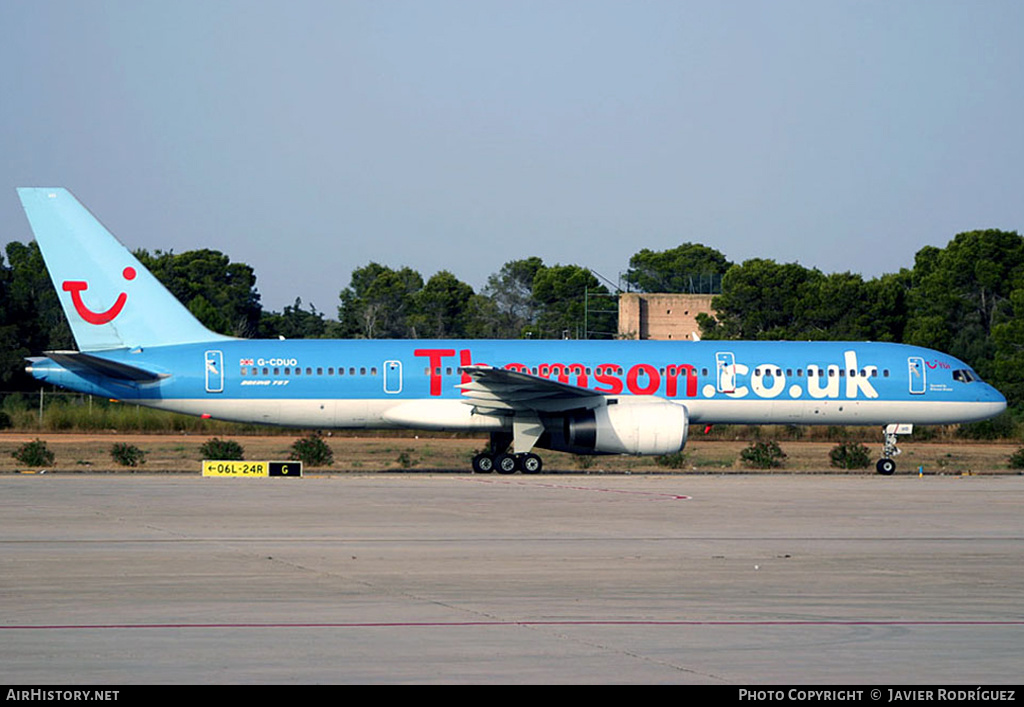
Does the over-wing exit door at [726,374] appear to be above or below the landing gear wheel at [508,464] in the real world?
above

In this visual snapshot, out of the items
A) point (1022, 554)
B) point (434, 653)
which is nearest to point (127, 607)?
point (434, 653)

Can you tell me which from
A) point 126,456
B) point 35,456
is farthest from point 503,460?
point 35,456

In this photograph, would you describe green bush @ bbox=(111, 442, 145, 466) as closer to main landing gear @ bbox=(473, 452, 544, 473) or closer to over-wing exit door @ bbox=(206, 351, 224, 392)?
over-wing exit door @ bbox=(206, 351, 224, 392)

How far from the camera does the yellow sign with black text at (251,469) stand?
94.2 feet

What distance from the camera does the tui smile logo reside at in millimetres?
29703

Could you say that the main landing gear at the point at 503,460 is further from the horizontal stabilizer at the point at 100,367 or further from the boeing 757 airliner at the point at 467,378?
the horizontal stabilizer at the point at 100,367

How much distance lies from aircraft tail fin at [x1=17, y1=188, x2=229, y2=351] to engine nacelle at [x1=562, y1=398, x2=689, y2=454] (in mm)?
9753

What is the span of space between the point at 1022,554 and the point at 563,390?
1376 cm

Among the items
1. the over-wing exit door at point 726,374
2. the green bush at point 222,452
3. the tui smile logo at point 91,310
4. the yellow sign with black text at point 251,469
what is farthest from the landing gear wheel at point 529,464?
the tui smile logo at point 91,310

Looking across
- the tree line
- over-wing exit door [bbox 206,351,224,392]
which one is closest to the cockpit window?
over-wing exit door [bbox 206,351,224,392]

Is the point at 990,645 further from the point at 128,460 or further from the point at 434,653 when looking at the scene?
the point at 128,460

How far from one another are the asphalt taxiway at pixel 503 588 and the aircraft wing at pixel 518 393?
5036mm

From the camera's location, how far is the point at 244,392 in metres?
30.0

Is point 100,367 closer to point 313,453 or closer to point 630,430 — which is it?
point 313,453
